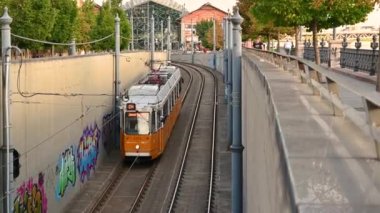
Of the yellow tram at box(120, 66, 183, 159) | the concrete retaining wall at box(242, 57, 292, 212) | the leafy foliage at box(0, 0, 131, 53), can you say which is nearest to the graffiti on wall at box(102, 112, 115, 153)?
the yellow tram at box(120, 66, 183, 159)

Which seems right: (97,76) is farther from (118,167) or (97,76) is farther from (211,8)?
(211,8)

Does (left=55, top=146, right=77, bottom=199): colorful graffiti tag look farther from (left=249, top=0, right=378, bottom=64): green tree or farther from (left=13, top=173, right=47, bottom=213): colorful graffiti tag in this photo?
(left=249, top=0, right=378, bottom=64): green tree

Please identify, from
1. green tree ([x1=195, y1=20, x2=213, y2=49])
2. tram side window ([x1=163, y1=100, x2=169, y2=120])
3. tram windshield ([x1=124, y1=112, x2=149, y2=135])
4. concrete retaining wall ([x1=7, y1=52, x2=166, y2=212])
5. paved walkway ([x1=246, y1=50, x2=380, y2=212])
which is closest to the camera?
paved walkway ([x1=246, y1=50, x2=380, y2=212])

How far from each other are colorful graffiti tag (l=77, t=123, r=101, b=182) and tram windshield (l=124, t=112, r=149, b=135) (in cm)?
144

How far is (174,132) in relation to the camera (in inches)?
1385

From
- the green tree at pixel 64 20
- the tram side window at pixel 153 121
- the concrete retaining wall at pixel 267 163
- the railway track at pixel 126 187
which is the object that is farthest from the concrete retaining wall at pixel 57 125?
the concrete retaining wall at pixel 267 163

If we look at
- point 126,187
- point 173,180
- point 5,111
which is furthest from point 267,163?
point 173,180

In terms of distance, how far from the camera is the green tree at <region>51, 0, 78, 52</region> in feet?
97.6

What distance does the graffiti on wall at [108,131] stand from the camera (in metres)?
29.0

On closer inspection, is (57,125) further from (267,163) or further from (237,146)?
(267,163)

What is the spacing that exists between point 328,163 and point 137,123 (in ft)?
75.1

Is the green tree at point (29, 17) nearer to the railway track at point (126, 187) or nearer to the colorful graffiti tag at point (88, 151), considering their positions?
the colorful graffiti tag at point (88, 151)

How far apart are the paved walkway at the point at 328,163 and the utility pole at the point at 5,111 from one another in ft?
28.9

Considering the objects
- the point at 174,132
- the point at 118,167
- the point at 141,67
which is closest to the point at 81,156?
the point at 118,167
